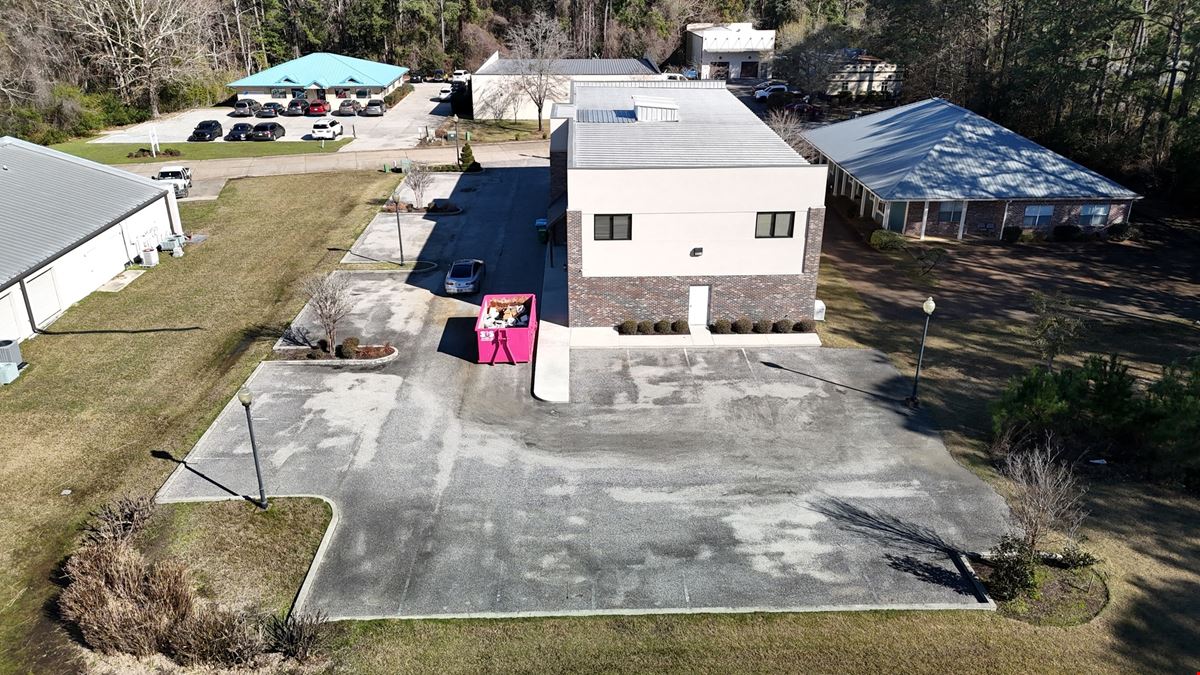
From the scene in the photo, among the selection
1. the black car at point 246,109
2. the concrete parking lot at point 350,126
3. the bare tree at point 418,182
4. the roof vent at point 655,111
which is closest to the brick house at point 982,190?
the roof vent at point 655,111

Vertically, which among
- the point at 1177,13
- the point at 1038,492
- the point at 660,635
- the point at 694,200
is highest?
the point at 1177,13

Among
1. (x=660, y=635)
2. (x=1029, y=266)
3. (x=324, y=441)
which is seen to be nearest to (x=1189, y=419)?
(x=660, y=635)

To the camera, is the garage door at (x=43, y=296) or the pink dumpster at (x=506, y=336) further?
the garage door at (x=43, y=296)

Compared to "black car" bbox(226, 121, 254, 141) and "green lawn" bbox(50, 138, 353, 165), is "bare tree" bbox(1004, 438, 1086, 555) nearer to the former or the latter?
"green lawn" bbox(50, 138, 353, 165)

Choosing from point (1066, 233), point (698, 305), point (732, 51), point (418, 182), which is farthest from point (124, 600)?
point (732, 51)

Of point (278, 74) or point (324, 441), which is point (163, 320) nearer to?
point (324, 441)

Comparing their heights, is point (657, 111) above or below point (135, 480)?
above

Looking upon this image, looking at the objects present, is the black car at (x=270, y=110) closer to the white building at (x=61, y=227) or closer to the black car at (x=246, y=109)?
the black car at (x=246, y=109)
